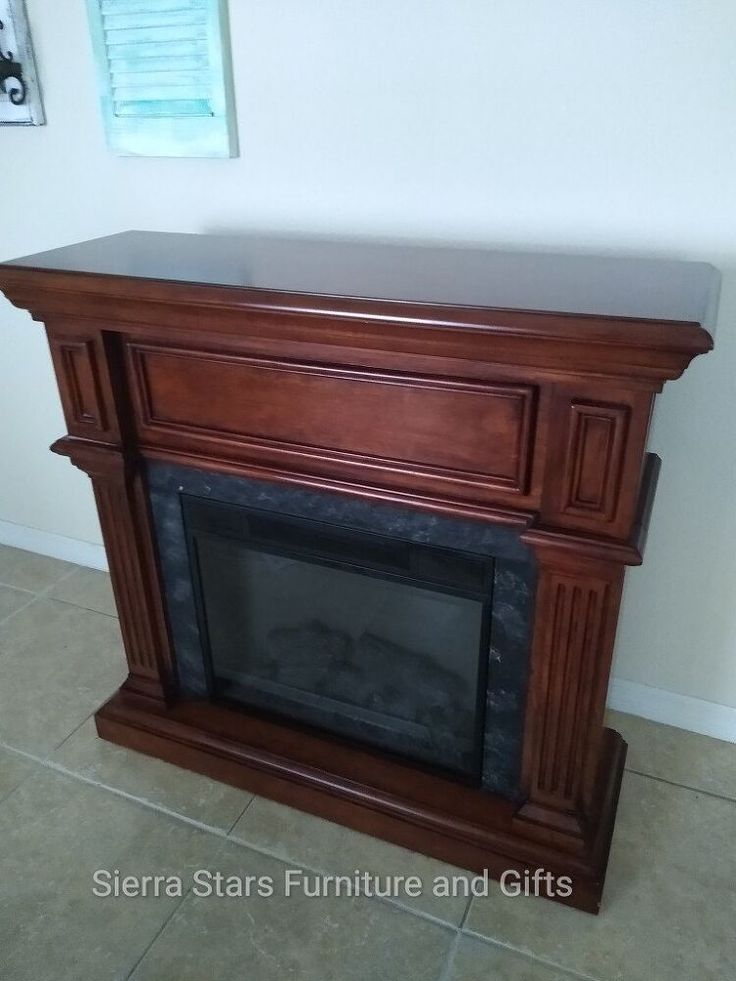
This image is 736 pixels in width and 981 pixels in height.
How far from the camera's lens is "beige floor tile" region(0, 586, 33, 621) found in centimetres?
217

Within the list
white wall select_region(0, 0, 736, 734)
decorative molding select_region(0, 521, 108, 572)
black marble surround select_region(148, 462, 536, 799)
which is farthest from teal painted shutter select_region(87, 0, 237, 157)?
decorative molding select_region(0, 521, 108, 572)

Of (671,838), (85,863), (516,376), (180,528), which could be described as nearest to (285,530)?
(180,528)

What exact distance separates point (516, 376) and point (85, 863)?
1203mm

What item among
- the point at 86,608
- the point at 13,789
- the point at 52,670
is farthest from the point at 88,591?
the point at 13,789

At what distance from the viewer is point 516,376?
3.43 ft

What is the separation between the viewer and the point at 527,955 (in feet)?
4.21

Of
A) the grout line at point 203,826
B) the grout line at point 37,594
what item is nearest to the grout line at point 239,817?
the grout line at point 203,826

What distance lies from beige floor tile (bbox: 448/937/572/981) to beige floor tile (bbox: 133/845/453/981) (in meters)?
0.03

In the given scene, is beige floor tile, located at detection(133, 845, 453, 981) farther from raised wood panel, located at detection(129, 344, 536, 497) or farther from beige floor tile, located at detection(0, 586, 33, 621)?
beige floor tile, located at detection(0, 586, 33, 621)

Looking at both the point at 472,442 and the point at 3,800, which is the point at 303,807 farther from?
the point at 472,442

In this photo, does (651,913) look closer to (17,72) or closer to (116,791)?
(116,791)

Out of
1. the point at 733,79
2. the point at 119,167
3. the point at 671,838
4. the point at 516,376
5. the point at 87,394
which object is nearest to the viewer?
the point at 516,376

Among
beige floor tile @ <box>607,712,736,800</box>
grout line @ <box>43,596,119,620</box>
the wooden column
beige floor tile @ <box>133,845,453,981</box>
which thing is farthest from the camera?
grout line @ <box>43,596,119,620</box>

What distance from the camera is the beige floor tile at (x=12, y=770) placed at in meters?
1.62
